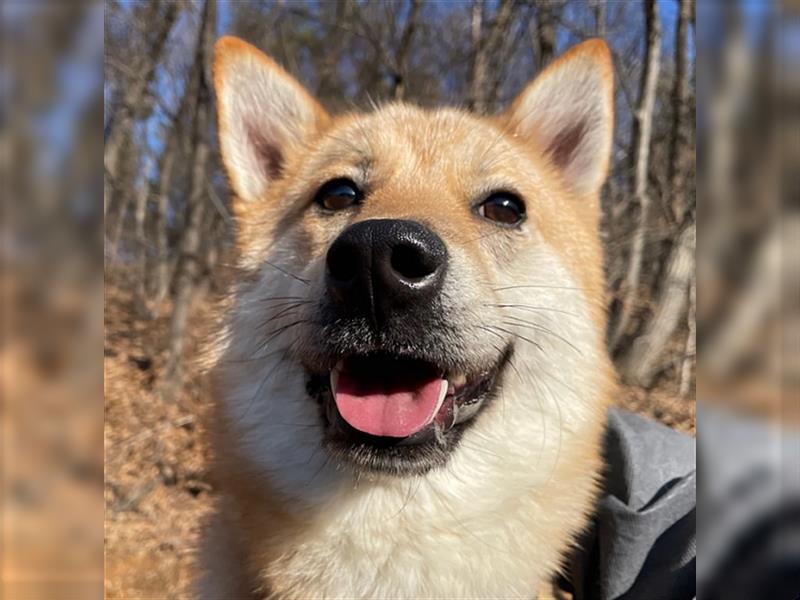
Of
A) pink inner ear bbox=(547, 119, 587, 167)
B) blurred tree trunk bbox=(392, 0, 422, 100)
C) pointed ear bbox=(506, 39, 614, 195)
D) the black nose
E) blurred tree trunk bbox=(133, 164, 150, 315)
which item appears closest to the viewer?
the black nose

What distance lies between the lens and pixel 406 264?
1.57m

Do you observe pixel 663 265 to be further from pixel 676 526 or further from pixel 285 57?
pixel 285 57

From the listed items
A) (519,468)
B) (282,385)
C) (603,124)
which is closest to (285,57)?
(603,124)

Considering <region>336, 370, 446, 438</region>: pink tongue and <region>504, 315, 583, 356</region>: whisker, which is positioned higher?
<region>504, 315, 583, 356</region>: whisker

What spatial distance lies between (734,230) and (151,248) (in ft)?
20.0

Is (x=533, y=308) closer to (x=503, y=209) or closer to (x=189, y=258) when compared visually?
(x=503, y=209)

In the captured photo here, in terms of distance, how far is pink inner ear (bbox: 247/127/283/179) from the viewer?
258 centimetres

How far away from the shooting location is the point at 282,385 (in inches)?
81.6

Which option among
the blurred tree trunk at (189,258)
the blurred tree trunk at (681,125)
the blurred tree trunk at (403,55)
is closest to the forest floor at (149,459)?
the blurred tree trunk at (189,258)


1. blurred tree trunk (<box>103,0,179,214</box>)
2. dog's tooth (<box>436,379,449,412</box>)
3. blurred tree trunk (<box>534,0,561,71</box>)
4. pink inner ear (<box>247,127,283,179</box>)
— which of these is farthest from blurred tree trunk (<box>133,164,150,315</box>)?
dog's tooth (<box>436,379,449,412</box>)

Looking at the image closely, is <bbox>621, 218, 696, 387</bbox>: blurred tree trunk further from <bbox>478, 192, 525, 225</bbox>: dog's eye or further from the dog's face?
<bbox>478, 192, 525, 225</bbox>: dog's eye

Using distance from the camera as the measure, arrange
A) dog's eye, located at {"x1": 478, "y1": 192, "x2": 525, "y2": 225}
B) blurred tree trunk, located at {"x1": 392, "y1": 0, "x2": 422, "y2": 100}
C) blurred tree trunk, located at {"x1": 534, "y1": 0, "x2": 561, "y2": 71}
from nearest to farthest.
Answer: dog's eye, located at {"x1": 478, "y1": 192, "x2": 525, "y2": 225} < blurred tree trunk, located at {"x1": 534, "y1": 0, "x2": 561, "y2": 71} < blurred tree trunk, located at {"x1": 392, "y1": 0, "x2": 422, "y2": 100}

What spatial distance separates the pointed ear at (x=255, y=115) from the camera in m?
2.36

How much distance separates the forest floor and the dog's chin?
2.14 meters
